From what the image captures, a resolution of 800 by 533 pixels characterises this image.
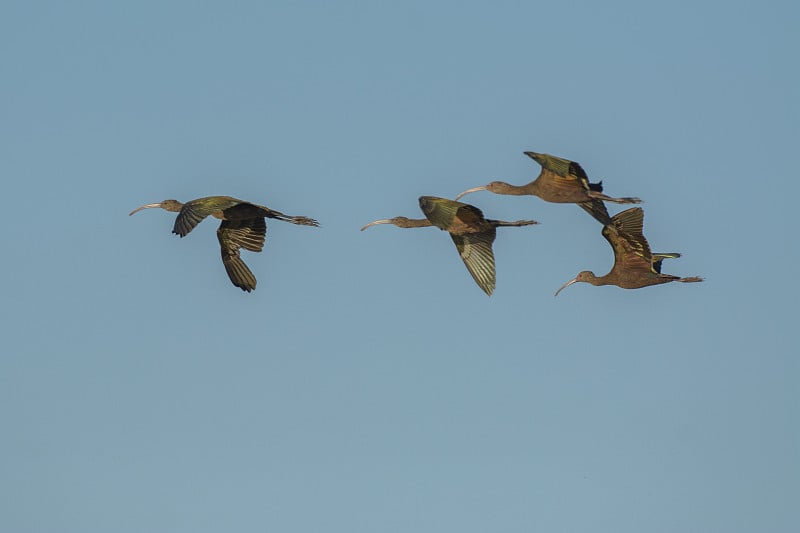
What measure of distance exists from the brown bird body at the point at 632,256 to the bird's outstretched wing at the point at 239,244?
10440mm

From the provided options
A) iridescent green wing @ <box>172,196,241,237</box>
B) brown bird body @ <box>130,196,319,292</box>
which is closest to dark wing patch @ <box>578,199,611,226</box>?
brown bird body @ <box>130,196,319,292</box>

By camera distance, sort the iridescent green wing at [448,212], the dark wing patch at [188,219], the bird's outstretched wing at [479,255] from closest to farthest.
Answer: the dark wing patch at [188,219] < the iridescent green wing at [448,212] < the bird's outstretched wing at [479,255]

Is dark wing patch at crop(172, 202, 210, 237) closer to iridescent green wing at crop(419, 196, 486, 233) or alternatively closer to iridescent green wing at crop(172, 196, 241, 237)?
iridescent green wing at crop(172, 196, 241, 237)

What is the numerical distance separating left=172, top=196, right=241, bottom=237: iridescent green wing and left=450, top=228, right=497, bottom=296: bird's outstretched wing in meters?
6.55

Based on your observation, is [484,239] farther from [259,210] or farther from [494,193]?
[259,210]

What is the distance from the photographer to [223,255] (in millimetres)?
55000

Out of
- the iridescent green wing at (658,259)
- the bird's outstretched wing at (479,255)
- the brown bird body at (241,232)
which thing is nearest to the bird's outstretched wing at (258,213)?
the brown bird body at (241,232)

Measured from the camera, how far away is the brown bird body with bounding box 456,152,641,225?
4881 cm

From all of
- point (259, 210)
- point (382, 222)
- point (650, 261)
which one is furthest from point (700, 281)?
point (259, 210)

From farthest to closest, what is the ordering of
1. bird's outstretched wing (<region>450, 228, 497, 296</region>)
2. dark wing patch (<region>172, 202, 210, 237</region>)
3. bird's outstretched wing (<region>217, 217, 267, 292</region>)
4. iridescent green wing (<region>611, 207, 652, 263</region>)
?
bird's outstretched wing (<region>217, 217, 267, 292</region>) < iridescent green wing (<region>611, 207, 652, 263</region>) < bird's outstretched wing (<region>450, 228, 497, 296</region>) < dark wing patch (<region>172, 202, 210, 237</region>)

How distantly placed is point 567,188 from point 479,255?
10.7ft

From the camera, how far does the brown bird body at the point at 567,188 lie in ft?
160

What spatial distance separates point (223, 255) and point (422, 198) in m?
7.84

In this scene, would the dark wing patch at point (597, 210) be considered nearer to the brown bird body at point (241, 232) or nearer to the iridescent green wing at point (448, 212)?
the iridescent green wing at point (448, 212)
